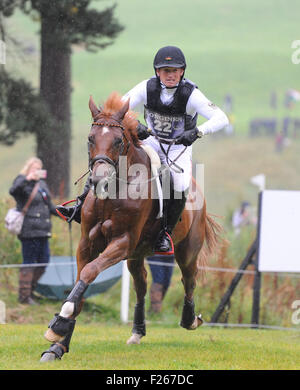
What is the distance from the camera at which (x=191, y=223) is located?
801 centimetres

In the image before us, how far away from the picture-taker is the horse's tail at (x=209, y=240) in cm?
851

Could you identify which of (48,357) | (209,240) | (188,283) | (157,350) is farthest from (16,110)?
(48,357)

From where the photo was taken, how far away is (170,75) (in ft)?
22.5

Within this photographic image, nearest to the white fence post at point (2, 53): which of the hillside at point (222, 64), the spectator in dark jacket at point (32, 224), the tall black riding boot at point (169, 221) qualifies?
the spectator in dark jacket at point (32, 224)

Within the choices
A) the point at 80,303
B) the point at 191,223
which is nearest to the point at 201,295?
the point at 191,223

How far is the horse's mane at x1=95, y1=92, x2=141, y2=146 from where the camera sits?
6.27 m

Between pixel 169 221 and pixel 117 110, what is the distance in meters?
1.46

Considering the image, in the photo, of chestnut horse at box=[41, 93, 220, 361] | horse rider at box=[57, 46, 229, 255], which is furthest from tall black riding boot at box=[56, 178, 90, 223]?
chestnut horse at box=[41, 93, 220, 361]

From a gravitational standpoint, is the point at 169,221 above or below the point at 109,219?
below

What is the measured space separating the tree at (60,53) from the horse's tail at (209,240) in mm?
4382

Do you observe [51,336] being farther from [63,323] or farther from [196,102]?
[196,102]

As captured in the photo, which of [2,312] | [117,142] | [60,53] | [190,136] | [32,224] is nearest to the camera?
[117,142]

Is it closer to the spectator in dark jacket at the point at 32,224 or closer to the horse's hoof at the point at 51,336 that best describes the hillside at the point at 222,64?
the spectator in dark jacket at the point at 32,224

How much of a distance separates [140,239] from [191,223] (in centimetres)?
112
